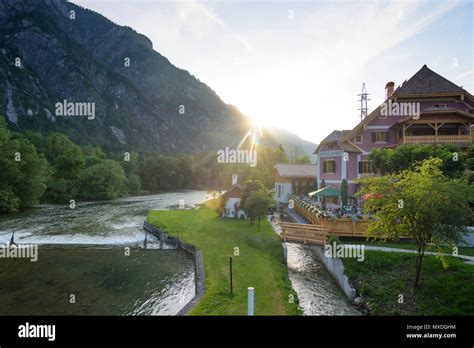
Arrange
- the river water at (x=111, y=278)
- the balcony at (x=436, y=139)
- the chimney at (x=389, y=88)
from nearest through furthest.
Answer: the river water at (x=111, y=278)
the balcony at (x=436, y=139)
the chimney at (x=389, y=88)

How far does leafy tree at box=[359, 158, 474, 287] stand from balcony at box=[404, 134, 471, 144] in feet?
55.7

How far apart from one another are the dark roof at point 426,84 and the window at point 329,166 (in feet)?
31.2

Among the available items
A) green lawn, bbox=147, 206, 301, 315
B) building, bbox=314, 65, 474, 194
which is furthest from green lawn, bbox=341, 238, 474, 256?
building, bbox=314, 65, 474, 194

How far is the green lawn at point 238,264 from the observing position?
1063cm

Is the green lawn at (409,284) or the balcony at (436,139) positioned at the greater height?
the balcony at (436,139)

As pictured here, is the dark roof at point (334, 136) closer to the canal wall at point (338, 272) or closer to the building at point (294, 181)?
the building at point (294, 181)

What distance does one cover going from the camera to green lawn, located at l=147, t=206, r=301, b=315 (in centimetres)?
1063

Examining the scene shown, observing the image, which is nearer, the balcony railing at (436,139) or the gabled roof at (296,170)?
the balcony railing at (436,139)

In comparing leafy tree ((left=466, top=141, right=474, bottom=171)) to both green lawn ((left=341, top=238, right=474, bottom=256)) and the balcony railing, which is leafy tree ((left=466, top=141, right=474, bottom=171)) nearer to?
the balcony railing

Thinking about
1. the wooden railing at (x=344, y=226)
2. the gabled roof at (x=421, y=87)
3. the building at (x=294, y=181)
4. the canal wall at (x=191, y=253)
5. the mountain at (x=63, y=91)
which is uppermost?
the mountain at (x=63, y=91)

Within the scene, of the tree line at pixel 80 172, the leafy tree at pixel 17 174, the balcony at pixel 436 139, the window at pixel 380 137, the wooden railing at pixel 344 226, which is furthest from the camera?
the tree line at pixel 80 172

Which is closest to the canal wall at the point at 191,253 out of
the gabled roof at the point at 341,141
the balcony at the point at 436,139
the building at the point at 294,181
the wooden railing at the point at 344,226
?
the wooden railing at the point at 344,226

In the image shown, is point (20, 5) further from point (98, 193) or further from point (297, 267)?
point (297, 267)
